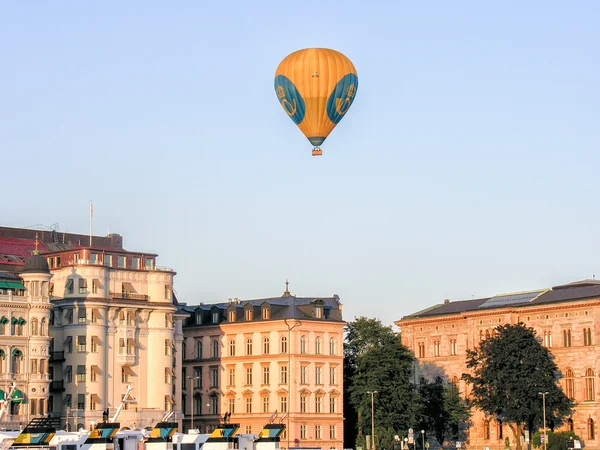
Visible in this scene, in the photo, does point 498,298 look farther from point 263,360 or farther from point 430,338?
point 263,360

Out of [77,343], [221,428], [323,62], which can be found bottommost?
[221,428]

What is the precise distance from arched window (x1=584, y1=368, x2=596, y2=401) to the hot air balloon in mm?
64763

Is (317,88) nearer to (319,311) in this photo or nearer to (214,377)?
(319,311)

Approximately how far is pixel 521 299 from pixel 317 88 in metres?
74.6

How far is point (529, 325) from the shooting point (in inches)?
6629

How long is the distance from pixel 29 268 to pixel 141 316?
1317 cm

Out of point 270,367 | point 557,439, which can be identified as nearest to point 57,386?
point 270,367

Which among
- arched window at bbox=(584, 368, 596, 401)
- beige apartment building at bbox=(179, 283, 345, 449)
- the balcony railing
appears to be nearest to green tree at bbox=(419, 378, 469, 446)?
beige apartment building at bbox=(179, 283, 345, 449)

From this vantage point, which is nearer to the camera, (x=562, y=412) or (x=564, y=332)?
(x=562, y=412)

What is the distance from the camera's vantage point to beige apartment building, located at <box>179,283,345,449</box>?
153625 mm

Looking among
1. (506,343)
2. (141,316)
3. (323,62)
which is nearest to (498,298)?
(506,343)

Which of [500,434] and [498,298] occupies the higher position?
[498,298]

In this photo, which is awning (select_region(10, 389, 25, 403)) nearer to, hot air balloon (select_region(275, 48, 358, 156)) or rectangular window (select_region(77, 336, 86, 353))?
rectangular window (select_region(77, 336, 86, 353))

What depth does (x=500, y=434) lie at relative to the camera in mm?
168375
